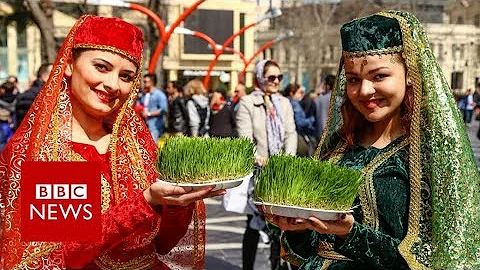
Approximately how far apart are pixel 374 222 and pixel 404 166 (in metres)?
0.20

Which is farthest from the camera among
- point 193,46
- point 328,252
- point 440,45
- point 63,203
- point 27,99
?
point 193,46

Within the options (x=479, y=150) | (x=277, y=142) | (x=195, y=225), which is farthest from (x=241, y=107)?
(x=479, y=150)

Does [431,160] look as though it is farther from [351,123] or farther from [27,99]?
[27,99]

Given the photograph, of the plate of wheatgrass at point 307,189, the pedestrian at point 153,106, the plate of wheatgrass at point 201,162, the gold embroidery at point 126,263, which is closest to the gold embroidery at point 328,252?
the plate of wheatgrass at point 307,189

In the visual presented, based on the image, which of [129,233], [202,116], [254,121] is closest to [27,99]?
[202,116]

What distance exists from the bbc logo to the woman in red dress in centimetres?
28

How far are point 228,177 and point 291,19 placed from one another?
89.3 ft

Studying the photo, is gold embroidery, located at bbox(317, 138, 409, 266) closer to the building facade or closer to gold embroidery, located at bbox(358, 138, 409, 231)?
gold embroidery, located at bbox(358, 138, 409, 231)

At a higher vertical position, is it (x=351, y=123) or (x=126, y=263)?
(x=351, y=123)

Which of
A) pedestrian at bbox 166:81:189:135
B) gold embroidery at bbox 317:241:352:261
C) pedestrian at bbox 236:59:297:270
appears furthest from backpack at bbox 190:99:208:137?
gold embroidery at bbox 317:241:352:261

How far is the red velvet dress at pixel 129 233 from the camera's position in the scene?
1876 mm

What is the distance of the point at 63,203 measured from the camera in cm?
161

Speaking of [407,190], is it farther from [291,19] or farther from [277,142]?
[291,19]

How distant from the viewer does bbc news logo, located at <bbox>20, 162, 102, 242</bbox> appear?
161 centimetres
